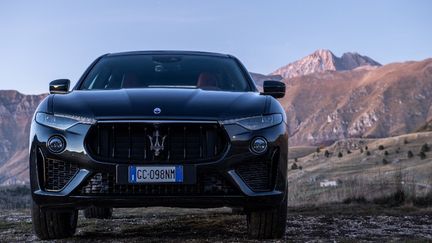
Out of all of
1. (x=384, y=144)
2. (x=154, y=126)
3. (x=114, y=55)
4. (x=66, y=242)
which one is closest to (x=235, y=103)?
(x=154, y=126)

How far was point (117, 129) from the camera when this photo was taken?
4883 millimetres

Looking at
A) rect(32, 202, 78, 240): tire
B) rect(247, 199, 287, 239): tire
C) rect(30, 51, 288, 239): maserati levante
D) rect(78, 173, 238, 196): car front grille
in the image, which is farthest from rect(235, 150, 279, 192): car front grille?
rect(32, 202, 78, 240): tire

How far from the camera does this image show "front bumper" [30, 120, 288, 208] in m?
4.80

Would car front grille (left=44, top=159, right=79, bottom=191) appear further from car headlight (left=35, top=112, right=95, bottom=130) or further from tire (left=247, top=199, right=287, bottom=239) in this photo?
tire (left=247, top=199, right=287, bottom=239)

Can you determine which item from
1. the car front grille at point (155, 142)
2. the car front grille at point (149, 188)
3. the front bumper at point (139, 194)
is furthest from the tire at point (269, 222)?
the car front grille at point (155, 142)

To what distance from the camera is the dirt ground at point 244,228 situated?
5668 millimetres

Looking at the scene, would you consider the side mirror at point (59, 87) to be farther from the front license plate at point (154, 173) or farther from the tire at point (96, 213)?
the tire at point (96, 213)

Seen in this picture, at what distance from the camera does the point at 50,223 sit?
5.47m

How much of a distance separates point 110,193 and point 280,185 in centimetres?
127

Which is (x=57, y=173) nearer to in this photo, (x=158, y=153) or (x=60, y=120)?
(x=60, y=120)

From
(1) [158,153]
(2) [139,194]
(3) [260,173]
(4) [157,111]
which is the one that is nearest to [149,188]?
(2) [139,194]

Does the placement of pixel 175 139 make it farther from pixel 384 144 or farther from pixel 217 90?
pixel 384 144

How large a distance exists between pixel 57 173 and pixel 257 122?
59.8 inches

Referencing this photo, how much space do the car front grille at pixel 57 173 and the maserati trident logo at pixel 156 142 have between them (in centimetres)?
58
